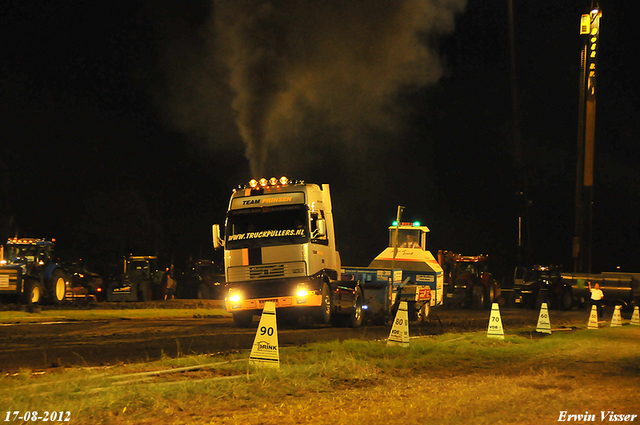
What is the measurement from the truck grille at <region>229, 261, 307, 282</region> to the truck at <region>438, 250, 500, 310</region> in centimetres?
1846

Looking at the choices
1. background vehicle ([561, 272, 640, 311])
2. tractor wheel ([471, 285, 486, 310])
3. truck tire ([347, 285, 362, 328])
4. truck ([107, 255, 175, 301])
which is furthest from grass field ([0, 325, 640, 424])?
background vehicle ([561, 272, 640, 311])

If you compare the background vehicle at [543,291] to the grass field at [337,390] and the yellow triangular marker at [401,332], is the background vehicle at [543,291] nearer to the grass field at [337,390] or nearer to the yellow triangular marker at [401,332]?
the grass field at [337,390]

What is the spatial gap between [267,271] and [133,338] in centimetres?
382

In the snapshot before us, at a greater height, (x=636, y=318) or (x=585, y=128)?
(x=585, y=128)

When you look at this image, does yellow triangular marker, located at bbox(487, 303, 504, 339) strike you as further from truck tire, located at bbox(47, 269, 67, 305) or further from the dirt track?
truck tire, located at bbox(47, 269, 67, 305)

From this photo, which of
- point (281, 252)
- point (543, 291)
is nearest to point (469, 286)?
point (543, 291)

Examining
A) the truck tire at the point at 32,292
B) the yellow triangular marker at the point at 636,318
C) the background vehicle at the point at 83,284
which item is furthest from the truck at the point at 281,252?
the background vehicle at the point at 83,284

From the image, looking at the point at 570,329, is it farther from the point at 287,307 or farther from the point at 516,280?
the point at 516,280

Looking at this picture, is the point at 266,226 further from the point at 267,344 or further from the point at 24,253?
the point at 24,253

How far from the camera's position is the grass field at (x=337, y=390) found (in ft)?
23.7

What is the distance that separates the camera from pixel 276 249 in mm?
17656

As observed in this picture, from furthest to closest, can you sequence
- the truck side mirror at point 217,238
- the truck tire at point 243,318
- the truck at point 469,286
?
the truck at point 469,286 < the truck tire at point 243,318 < the truck side mirror at point 217,238

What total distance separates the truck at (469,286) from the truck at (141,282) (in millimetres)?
14435

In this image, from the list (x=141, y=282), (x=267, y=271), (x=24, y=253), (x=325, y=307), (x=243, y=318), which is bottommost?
(x=243, y=318)
